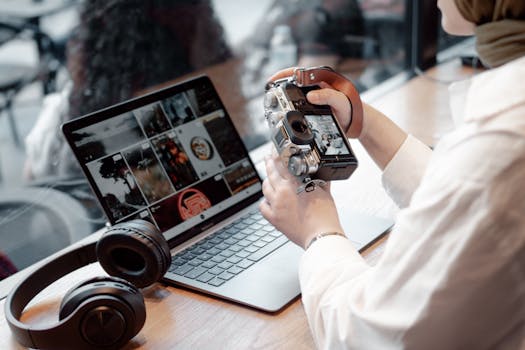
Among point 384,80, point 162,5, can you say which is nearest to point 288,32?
point 384,80

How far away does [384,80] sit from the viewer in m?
1.83

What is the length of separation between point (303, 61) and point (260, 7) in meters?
0.25

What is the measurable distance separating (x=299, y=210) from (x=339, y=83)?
232 mm

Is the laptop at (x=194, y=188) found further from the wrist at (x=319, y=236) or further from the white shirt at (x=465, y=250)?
A: the white shirt at (x=465, y=250)

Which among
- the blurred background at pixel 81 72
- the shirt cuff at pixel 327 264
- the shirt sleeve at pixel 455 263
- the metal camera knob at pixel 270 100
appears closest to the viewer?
A: the shirt sleeve at pixel 455 263

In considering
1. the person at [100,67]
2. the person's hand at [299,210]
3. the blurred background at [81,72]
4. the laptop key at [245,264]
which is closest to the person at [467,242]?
the person's hand at [299,210]

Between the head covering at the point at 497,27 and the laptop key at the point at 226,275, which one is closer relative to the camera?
the head covering at the point at 497,27

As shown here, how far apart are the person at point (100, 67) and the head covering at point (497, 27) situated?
879 mm

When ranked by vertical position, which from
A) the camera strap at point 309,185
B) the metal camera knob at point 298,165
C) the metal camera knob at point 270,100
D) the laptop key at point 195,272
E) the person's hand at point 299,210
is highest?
the metal camera knob at point 270,100

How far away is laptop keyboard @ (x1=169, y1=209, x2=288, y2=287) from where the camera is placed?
2.72 feet

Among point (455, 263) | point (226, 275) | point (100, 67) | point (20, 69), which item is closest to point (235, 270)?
point (226, 275)

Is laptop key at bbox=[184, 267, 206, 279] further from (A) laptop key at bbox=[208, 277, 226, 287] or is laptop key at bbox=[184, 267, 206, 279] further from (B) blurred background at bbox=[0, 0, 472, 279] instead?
(B) blurred background at bbox=[0, 0, 472, 279]

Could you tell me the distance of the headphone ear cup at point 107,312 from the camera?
0.68m

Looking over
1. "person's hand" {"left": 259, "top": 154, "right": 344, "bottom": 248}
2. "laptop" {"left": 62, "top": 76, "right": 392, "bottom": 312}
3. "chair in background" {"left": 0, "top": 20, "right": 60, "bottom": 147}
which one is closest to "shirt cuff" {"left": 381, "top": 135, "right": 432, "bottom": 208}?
"laptop" {"left": 62, "top": 76, "right": 392, "bottom": 312}
